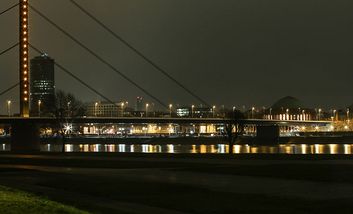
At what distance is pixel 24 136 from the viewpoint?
7800 cm

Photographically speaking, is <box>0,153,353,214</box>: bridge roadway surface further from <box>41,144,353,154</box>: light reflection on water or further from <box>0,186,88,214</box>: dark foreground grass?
<box>41,144,353,154</box>: light reflection on water

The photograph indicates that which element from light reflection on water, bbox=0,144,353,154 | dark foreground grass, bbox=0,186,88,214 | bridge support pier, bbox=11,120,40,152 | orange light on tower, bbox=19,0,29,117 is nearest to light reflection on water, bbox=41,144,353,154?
light reflection on water, bbox=0,144,353,154

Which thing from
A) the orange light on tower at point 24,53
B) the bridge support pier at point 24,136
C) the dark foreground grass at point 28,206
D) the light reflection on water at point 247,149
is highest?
the orange light on tower at point 24,53

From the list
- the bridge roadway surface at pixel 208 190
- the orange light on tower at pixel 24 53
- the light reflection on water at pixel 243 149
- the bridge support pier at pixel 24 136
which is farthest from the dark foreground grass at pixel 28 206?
the orange light on tower at pixel 24 53

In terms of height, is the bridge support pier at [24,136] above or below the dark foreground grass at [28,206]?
above

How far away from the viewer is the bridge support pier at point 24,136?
7656cm

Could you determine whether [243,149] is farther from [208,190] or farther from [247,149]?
[208,190]

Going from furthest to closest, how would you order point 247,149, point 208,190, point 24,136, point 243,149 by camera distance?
point 243,149 → point 247,149 → point 24,136 → point 208,190

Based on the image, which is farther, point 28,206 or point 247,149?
point 247,149

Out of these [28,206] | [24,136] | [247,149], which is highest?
[24,136]

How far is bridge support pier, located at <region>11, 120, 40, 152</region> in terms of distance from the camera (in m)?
76.6

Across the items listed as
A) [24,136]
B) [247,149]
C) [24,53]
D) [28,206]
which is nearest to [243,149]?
[247,149]

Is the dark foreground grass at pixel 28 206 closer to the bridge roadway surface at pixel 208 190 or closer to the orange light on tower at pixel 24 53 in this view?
the bridge roadway surface at pixel 208 190

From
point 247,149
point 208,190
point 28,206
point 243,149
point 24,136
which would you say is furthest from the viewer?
point 243,149
